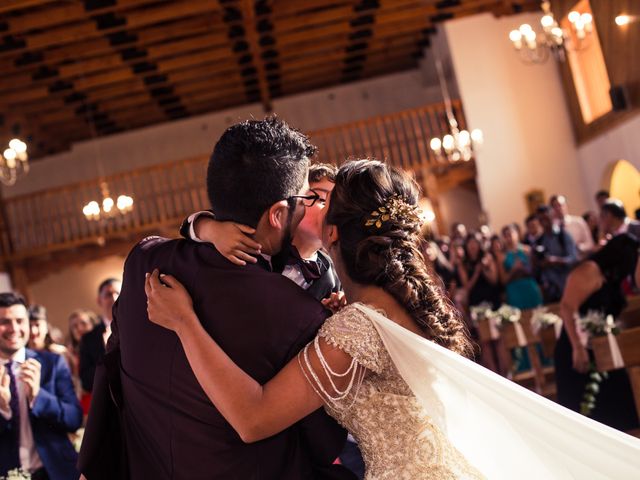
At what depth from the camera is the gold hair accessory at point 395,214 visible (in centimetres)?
213

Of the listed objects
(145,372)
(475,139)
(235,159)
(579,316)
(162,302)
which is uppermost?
(475,139)

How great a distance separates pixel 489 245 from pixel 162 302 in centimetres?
874

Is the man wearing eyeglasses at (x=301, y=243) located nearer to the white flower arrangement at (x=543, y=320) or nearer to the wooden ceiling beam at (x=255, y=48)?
the white flower arrangement at (x=543, y=320)

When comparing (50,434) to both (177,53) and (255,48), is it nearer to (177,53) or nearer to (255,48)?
(177,53)

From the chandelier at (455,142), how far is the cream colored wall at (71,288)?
7.18m

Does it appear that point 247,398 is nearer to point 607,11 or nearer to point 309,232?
point 309,232

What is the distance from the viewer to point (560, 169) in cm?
1591

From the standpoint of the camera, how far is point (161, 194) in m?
17.0

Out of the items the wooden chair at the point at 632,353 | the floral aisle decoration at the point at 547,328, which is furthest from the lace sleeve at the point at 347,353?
the floral aisle decoration at the point at 547,328

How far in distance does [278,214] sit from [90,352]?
3.67m

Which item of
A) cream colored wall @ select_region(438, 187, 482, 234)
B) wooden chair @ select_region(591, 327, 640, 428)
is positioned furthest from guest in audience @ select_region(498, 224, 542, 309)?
cream colored wall @ select_region(438, 187, 482, 234)

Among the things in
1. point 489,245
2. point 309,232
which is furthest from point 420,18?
point 309,232

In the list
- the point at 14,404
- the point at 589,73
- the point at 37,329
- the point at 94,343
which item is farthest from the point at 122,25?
the point at 14,404

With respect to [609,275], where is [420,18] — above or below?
above
